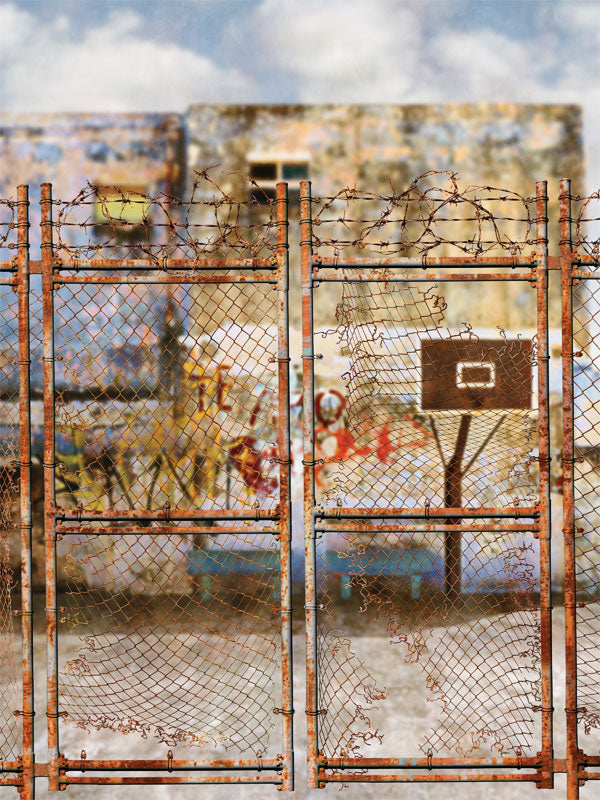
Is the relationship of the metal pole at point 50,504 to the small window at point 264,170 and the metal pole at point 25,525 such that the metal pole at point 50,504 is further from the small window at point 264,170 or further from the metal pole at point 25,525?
the small window at point 264,170

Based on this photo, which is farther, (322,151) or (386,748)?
(322,151)

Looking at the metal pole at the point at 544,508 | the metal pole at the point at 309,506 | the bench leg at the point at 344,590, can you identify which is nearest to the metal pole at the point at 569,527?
the metal pole at the point at 544,508

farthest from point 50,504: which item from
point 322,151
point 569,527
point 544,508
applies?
point 322,151

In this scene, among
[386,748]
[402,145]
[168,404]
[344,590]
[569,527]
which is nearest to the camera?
[569,527]

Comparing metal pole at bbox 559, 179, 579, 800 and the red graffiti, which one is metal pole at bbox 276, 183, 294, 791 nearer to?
metal pole at bbox 559, 179, 579, 800

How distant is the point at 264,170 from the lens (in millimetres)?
7551

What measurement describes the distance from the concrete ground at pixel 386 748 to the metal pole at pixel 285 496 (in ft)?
3.06

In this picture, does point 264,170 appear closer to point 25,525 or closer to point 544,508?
point 25,525

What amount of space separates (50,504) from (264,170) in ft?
18.0

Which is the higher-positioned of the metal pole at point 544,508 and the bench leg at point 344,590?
the metal pole at point 544,508

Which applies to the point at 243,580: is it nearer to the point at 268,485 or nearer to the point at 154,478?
the point at 268,485

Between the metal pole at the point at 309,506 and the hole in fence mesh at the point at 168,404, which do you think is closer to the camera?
the metal pole at the point at 309,506

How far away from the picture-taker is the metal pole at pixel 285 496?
3.05 metres

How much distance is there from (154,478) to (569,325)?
535 centimetres
